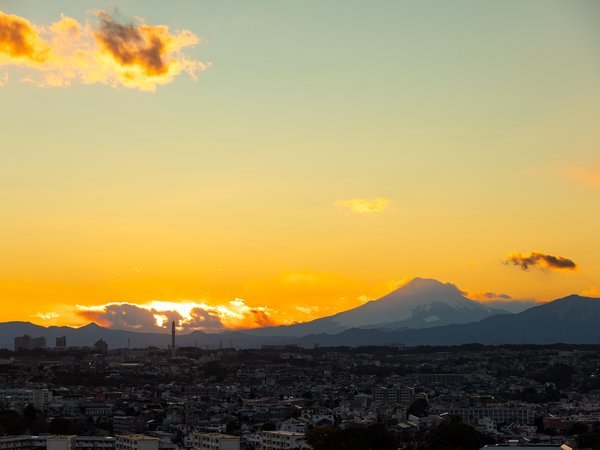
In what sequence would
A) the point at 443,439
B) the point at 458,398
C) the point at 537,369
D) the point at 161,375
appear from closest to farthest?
the point at 443,439 < the point at 458,398 < the point at 161,375 < the point at 537,369

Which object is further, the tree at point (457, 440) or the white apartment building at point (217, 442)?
the white apartment building at point (217, 442)

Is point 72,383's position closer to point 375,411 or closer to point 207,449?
point 375,411

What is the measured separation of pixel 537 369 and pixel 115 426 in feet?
225

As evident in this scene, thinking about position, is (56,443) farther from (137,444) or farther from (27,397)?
(27,397)


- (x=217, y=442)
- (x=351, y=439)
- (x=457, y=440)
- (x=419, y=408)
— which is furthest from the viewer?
(x=419, y=408)

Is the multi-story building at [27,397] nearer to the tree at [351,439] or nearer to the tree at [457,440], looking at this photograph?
the tree at [351,439]

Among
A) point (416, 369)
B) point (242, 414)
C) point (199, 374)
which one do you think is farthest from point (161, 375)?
point (242, 414)

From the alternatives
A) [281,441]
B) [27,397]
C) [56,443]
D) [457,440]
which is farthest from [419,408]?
[457,440]

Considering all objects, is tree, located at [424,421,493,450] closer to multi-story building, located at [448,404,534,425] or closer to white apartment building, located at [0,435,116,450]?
white apartment building, located at [0,435,116,450]

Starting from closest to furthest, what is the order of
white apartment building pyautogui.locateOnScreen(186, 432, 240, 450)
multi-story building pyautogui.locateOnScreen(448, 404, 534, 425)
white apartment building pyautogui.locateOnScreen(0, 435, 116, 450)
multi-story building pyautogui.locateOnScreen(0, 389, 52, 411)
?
1. white apartment building pyautogui.locateOnScreen(186, 432, 240, 450)
2. white apartment building pyautogui.locateOnScreen(0, 435, 116, 450)
3. multi-story building pyautogui.locateOnScreen(448, 404, 534, 425)
4. multi-story building pyautogui.locateOnScreen(0, 389, 52, 411)

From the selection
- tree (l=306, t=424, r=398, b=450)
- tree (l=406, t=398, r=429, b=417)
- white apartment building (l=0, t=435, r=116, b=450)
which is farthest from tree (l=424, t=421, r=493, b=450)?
tree (l=406, t=398, r=429, b=417)

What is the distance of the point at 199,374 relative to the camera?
405ft

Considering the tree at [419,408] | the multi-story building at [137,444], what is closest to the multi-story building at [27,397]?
the tree at [419,408]

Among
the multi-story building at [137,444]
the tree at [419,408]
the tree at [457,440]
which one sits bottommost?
the tree at [457,440]
